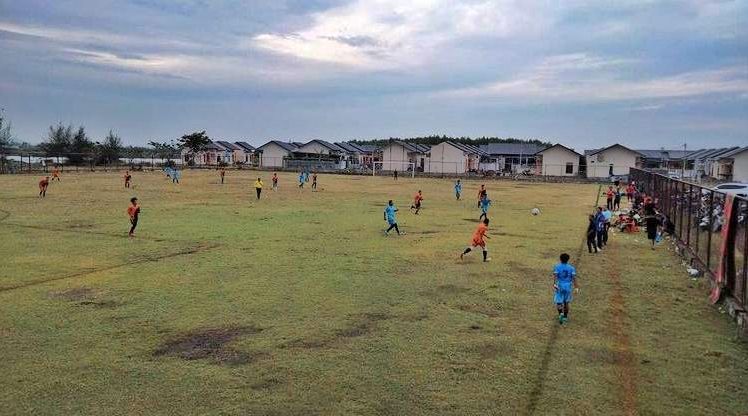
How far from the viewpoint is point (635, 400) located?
699 centimetres

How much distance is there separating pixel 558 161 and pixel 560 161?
0.85ft

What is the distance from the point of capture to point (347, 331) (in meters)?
9.48

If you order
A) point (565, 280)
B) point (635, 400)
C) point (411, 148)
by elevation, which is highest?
point (411, 148)

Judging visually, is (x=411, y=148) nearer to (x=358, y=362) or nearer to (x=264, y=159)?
Result: (x=264, y=159)

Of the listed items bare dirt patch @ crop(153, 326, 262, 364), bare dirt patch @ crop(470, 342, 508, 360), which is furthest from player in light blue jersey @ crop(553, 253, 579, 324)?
bare dirt patch @ crop(153, 326, 262, 364)

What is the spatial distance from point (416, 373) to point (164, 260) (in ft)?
32.0

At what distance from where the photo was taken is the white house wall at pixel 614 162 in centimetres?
7388

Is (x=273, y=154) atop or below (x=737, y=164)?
atop

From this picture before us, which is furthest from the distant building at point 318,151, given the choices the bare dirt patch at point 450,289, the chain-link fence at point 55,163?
the bare dirt patch at point 450,289

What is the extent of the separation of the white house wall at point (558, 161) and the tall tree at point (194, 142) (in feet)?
191

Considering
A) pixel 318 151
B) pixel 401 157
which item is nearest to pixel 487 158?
pixel 401 157

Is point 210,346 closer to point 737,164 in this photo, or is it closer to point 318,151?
point 737,164

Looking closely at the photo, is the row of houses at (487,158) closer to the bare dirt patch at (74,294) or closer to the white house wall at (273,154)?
the white house wall at (273,154)

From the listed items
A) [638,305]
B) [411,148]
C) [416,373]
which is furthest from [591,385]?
[411,148]
